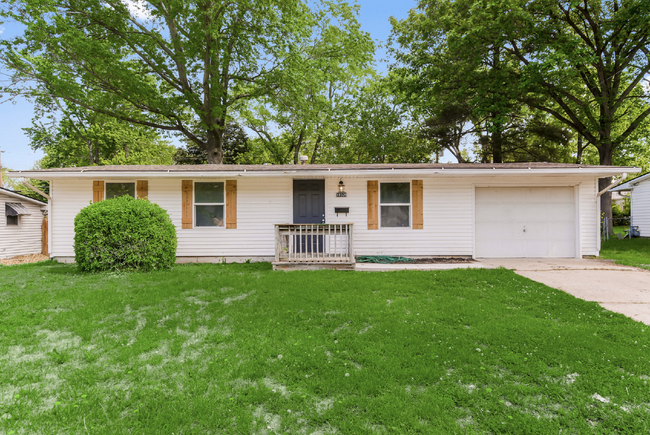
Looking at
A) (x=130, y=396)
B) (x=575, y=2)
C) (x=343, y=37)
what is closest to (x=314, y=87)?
(x=343, y=37)

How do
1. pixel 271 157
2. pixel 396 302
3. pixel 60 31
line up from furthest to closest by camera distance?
pixel 271 157 < pixel 60 31 < pixel 396 302

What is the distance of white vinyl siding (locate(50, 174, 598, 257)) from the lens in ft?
27.1

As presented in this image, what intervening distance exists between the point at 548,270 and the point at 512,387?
5415 millimetres

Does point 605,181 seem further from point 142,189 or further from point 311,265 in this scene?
point 142,189

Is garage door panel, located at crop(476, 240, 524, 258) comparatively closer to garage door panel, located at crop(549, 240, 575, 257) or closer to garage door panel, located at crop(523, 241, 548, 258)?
garage door panel, located at crop(523, 241, 548, 258)

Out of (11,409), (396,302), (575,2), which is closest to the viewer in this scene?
(11,409)

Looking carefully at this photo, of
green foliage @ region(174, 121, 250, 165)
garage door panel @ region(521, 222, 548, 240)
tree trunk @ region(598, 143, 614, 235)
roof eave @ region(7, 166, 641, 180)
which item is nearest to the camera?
roof eave @ region(7, 166, 641, 180)

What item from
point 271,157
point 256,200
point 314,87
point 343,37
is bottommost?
point 256,200

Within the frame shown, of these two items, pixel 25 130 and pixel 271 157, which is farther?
pixel 271 157

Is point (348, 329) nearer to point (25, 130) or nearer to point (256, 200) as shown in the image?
point (256, 200)

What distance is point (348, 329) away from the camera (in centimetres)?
357

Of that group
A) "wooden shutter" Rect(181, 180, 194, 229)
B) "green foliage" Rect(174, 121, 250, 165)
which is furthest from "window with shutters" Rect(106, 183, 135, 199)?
"green foliage" Rect(174, 121, 250, 165)

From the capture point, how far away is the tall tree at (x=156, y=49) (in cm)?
1192

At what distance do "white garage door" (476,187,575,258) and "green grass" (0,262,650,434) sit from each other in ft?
12.4
